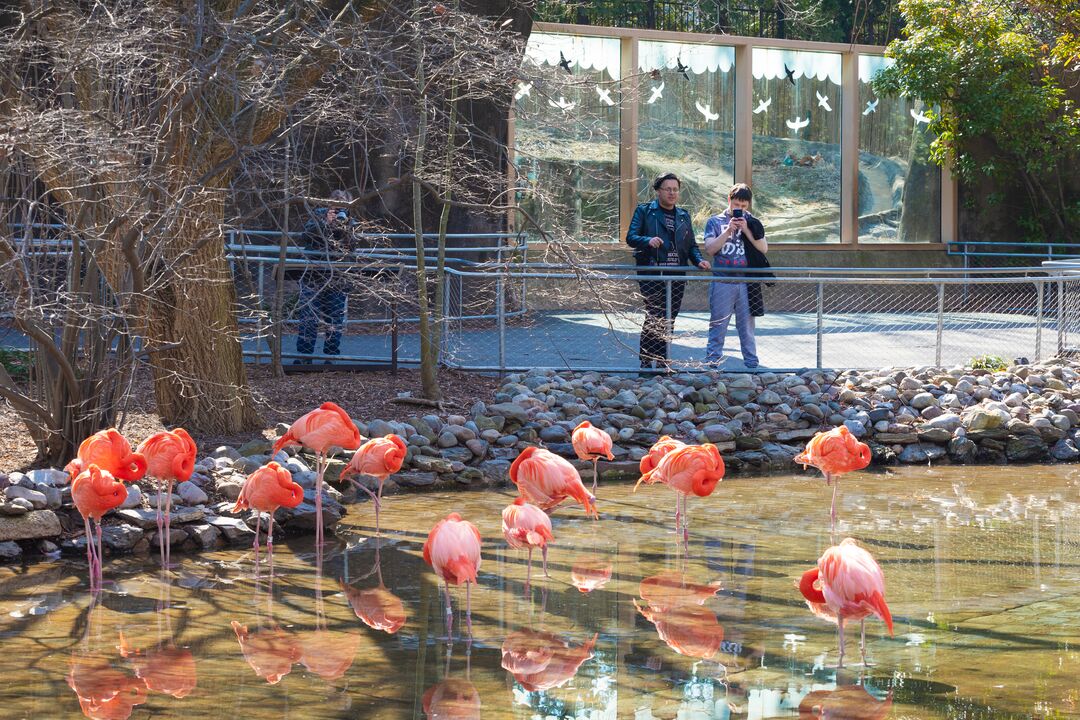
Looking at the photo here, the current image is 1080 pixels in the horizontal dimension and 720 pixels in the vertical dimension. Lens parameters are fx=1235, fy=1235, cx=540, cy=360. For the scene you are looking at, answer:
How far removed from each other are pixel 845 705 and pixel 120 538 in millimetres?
4105

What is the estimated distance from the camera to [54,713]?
13.9 ft

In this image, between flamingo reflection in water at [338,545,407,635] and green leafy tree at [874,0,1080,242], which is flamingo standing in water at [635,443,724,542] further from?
green leafy tree at [874,0,1080,242]

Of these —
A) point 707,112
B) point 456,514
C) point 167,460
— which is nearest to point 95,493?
point 167,460

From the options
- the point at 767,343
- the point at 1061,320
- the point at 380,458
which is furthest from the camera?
the point at 767,343

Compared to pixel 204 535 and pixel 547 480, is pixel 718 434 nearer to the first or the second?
pixel 547 480

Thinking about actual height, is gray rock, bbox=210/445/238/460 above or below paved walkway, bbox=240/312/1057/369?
below

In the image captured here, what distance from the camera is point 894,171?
1970cm

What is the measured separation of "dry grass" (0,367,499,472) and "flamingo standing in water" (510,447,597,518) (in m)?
2.39

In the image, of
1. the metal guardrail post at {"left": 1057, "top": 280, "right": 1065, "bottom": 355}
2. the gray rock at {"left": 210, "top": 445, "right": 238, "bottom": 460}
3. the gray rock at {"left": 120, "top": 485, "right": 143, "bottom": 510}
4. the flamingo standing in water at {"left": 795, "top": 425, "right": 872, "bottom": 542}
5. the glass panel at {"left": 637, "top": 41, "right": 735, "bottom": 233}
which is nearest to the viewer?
the gray rock at {"left": 120, "top": 485, "right": 143, "bottom": 510}

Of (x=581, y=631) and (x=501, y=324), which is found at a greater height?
(x=501, y=324)

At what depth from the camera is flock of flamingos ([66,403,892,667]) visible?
4762 millimetres

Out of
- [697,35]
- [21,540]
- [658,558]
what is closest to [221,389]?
[21,540]

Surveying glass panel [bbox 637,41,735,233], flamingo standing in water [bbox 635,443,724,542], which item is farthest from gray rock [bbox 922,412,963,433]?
glass panel [bbox 637,41,735,233]

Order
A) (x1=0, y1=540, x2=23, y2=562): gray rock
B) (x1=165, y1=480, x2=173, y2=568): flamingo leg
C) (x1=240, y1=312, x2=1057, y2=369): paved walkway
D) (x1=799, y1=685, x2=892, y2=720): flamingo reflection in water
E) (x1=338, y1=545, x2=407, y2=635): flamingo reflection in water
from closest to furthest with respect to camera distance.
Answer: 1. (x1=799, y1=685, x2=892, y2=720): flamingo reflection in water
2. (x1=338, y1=545, x2=407, y2=635): flamingo reflection in water
3. (x1=165, y1=480, x2=173, y2=568): flamingo leg
4. (x1=0, y1=540, x2=23, y2=562): gray rock
5. (x1=240, y1=312, x2=1057, y2=369): paved walkway
